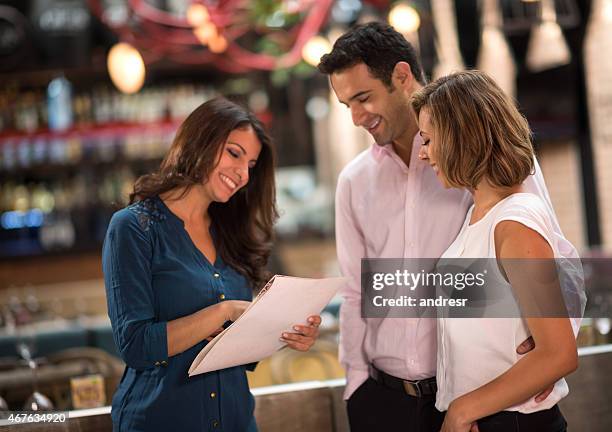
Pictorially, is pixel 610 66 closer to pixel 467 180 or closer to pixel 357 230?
pixel 357 230

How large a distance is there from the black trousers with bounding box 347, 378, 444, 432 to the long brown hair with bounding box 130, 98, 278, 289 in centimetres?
42

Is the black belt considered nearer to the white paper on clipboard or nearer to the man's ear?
the white paper on clipboard

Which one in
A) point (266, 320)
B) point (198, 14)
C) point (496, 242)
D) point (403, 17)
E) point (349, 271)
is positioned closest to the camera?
point (496, 242)

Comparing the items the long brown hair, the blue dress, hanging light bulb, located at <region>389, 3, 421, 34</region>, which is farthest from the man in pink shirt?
hanging light bulb, located at <region>389, 3, 421, 34</region>

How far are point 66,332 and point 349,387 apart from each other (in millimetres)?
3516

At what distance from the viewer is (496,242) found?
66.3 inches

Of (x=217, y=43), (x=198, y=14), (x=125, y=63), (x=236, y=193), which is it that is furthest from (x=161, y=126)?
(x=236, y=193)

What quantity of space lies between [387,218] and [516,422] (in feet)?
2.33

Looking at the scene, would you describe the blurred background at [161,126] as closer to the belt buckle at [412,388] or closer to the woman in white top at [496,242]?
the belt buckle at [412,388]

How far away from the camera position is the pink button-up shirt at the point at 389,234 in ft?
7.09

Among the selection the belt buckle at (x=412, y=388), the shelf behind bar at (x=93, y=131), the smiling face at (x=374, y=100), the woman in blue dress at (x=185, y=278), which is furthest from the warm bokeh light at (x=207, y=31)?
the belt buckle at (x=412, y=388)

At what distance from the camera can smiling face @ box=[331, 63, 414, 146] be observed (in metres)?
2.20

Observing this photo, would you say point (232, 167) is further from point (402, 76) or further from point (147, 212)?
point (402, 76)

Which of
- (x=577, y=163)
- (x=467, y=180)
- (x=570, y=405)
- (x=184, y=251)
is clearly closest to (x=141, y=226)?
(x=184, y=251)
